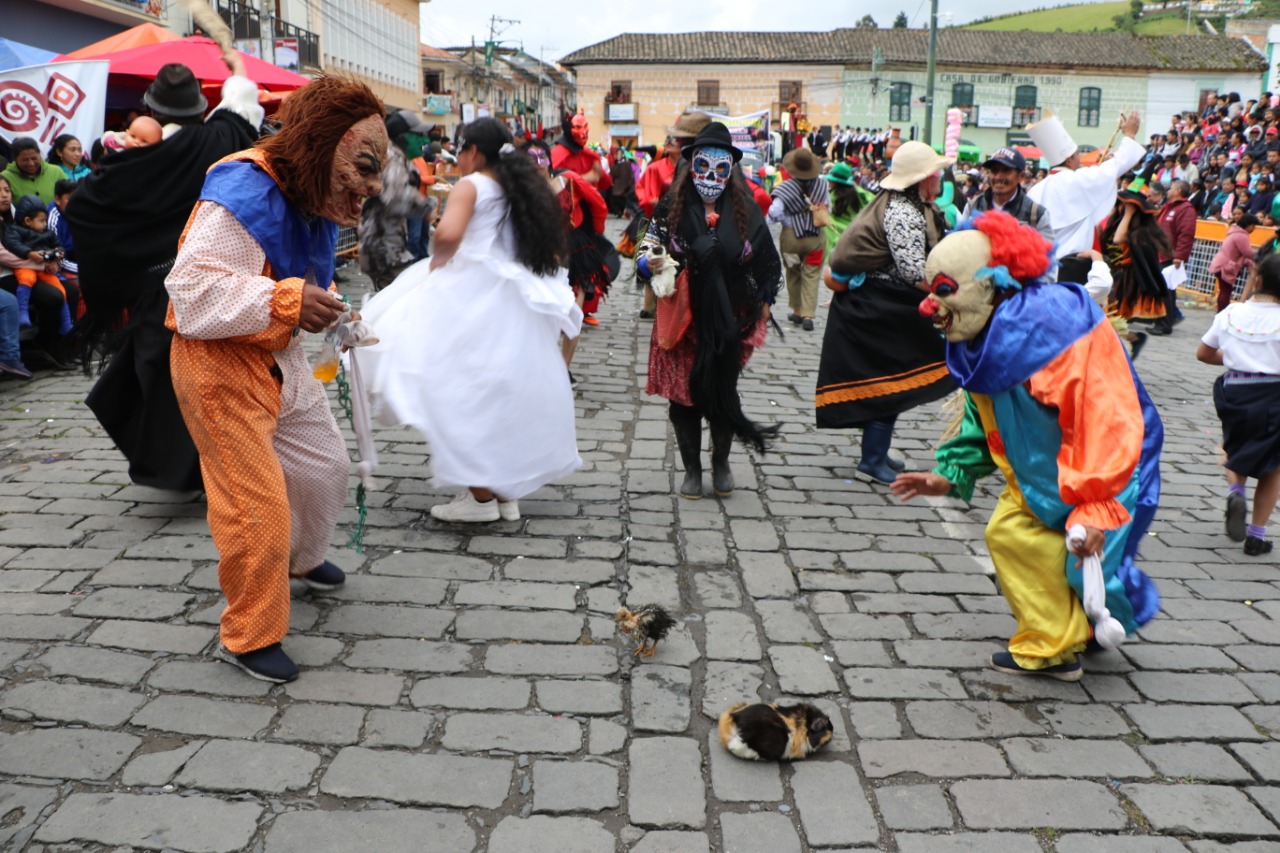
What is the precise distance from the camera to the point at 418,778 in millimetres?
2986

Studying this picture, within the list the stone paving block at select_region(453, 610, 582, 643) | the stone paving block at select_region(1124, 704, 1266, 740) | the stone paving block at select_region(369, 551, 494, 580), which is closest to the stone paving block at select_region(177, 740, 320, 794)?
the stone paving block at select_region(453, 610, 582, 643)

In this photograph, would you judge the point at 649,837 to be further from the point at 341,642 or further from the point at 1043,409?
the point at 1043,409

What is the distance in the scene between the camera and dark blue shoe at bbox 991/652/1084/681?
144 inches

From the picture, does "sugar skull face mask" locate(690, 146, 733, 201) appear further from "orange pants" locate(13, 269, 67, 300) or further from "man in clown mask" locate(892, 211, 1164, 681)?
"orange pants" locate(13, 269, 67, 300)

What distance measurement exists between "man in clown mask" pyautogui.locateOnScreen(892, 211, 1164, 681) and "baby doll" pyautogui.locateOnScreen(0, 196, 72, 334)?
7.25 m

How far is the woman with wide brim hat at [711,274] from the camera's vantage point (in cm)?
523

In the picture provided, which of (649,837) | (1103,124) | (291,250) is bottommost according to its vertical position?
(649,837)

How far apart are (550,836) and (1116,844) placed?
4.79ft

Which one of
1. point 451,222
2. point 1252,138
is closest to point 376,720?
point 451,222

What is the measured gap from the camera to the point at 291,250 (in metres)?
3.47

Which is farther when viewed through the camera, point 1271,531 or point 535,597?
point 1271,531

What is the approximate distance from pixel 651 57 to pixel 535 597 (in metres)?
64.0

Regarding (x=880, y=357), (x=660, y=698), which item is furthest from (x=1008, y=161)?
(x=660, y=698)

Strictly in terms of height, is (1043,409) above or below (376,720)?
above
